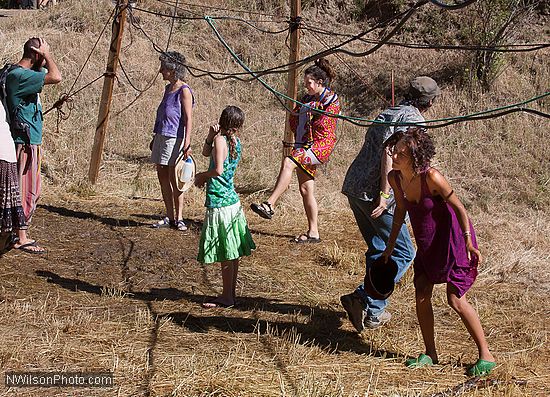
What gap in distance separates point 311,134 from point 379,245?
2441mm

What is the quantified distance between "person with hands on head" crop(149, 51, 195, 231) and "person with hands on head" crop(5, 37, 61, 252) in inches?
55.7

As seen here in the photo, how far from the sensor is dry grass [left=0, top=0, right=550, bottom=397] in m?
4.83

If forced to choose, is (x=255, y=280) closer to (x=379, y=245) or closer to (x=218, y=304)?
(x=218, y=304)

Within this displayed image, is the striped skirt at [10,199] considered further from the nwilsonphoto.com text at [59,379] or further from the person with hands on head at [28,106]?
the nwilsonphoto.com text at [59,379]

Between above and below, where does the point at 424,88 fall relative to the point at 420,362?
above

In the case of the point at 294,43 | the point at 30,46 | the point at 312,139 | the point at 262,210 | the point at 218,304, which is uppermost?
the point at 294,43

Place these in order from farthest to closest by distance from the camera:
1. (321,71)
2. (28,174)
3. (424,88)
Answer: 1. (321,71)
2. (28,174)
3. (424,88)

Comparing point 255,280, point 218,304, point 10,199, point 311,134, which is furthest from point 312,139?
point 10,199

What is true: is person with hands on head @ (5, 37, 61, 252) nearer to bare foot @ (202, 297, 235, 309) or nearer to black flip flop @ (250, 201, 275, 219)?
black flip flop @ (250, 201, 275, 219)

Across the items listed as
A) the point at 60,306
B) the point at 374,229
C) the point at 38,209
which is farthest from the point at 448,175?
the point at 60,306

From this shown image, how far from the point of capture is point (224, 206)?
6051mm

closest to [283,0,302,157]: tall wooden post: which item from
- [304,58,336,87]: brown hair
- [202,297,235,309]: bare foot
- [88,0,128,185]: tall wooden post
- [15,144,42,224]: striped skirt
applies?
[304,58,336,87]: brown hair

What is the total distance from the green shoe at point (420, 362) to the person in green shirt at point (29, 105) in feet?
12.5

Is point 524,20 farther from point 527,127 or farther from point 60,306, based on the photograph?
point 60,306
